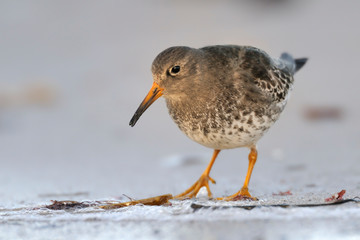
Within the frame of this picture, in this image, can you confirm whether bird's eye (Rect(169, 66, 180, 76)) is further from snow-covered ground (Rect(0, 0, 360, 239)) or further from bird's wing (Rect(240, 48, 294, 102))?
snow-covered ground (Rect(0, 0, 360, 239))

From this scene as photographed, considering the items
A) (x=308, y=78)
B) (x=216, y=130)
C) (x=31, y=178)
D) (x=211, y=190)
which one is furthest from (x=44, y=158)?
(x=308, y=78)

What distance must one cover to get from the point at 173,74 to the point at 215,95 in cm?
37

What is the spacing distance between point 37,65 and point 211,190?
495 centimetres

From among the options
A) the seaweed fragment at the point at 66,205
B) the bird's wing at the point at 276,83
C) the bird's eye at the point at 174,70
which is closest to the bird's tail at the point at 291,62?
the bird's wing at the point at 276,83

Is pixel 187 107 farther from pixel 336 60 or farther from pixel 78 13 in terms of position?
pixel 78 13

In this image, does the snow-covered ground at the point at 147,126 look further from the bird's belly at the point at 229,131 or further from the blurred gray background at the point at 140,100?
the bird's belly at the point at 229,131

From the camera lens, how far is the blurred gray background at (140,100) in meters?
5.57

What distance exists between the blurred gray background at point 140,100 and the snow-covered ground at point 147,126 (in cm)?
2

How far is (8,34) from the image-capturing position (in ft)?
33.2

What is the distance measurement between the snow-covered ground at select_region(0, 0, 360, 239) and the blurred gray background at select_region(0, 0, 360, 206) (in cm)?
2

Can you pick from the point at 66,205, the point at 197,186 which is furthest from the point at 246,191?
the point at 66,205

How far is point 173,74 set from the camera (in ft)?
15.6

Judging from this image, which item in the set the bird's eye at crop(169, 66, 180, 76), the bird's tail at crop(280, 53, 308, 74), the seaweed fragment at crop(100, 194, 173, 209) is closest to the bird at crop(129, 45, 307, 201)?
the bird's eye at crop(169, 66, 180, 76)

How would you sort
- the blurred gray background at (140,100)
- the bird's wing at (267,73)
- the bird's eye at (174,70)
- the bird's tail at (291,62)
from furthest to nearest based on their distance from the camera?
the bird's tail at (291,62) → the blurred gray background at (140,100) → the bird's wing at (267,73) → the bird's eye at (174,70)
